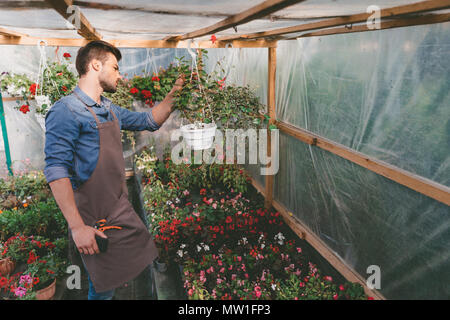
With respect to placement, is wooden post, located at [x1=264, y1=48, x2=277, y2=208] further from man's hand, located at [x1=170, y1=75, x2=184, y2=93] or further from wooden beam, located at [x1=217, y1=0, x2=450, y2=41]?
man's hand, located at [x1=170, y1=75, x2=184, y2=93]

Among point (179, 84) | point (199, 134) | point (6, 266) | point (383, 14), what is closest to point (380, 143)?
point (383, 14)

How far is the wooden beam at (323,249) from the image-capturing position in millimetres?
2717

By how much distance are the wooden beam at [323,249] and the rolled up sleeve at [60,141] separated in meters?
2.48

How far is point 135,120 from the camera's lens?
2.40m

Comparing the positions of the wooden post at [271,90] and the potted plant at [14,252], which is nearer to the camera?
the potted plant at [14,252]


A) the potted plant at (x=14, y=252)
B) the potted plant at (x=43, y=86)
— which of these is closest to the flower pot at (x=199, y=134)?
the potted plant at (x=43, y=86)

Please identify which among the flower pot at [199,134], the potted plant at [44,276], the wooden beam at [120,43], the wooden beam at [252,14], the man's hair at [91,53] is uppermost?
the wooden beam at [120,43]

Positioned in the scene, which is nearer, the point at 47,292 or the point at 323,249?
the point at 47,292

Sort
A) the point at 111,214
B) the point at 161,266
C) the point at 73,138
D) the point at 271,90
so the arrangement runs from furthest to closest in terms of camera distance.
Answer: the point at 271,90
the point at 161,266
the point at 111,214
the point at 73,138

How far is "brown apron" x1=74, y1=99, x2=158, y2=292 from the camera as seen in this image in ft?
6.51

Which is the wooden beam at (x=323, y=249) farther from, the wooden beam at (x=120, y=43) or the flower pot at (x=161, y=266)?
the wooden beam at (x=120, y=43)

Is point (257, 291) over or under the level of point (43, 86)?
under

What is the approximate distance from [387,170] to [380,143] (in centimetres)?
24

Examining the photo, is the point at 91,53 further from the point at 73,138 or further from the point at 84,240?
the point at 84,240
